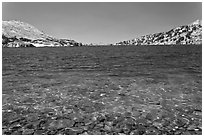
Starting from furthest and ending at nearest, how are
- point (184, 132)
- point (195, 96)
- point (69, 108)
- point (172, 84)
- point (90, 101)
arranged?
point (172, 84) < point (195, 96) < point (90, 101) < point (69, 108) < point (184, 132)

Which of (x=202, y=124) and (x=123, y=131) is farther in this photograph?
(x=202, y=124)

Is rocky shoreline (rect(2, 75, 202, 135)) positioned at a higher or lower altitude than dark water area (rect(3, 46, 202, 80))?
lower

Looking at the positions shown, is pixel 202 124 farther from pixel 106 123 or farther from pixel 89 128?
pixel 89 128

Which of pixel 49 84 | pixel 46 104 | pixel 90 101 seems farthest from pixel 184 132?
pixel 49 84

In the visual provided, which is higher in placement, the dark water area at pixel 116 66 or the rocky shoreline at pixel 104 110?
the dark water area at pixel 116 66

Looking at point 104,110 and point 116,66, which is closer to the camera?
point 104,110

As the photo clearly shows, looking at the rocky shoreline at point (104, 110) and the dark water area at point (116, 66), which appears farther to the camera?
the dark water area at point (116, 66)

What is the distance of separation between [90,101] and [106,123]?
540cm

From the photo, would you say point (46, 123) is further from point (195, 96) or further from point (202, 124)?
point (195, 96)

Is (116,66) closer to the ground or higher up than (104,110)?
higher up

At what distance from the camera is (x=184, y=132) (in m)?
14.2

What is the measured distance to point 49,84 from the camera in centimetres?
2844

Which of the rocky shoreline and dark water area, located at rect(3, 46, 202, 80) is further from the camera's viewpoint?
dark water area, located at rect(3, 46, 202, 80)

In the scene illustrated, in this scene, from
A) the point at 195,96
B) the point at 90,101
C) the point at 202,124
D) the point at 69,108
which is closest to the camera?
the point at 202,124
